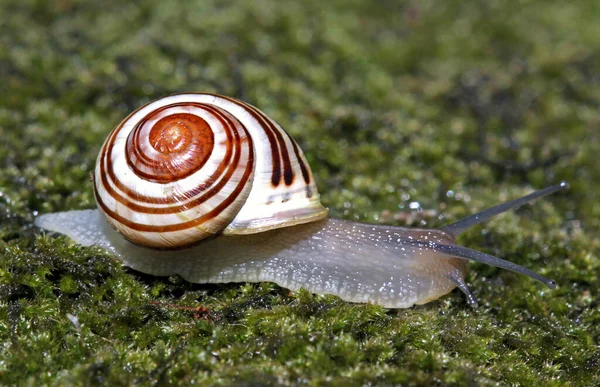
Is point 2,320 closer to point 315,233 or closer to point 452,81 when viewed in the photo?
point 315,233

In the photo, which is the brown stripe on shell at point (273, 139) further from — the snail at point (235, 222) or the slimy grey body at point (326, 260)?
the slimy grey body at point (326, 260)

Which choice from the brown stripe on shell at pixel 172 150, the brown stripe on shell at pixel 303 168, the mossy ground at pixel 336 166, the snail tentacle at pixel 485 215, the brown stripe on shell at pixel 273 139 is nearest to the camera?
the mossy ground at pixel 336 166

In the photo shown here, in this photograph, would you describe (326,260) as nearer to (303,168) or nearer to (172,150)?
(303,168)

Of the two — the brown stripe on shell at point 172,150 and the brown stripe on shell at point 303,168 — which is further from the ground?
the brown stripe on shell at point 172,150

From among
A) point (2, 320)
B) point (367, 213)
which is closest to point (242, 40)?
point (367, 213)

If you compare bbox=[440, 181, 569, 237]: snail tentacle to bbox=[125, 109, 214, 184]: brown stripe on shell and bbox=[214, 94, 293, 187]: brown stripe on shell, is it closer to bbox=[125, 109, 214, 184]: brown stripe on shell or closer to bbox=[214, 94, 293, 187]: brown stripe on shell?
bbox=[214, 94, 293, 187]: brown stripe on shell

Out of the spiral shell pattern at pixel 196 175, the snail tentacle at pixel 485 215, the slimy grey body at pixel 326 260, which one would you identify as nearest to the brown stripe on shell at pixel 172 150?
the spiral shell pattern at pixel 196 175
